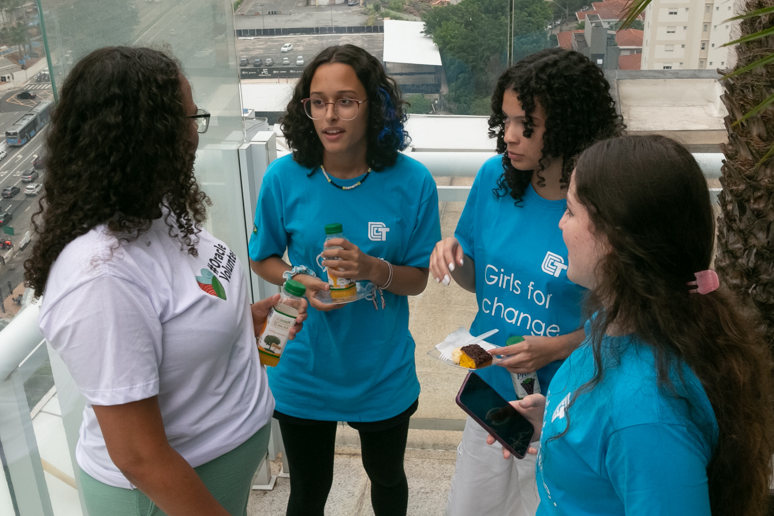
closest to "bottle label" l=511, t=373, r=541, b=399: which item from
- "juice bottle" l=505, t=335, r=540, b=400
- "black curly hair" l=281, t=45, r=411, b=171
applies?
"juice bottle" l=505, t=335, r=540, b=400

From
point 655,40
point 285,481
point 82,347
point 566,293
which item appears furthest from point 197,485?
point 655,40

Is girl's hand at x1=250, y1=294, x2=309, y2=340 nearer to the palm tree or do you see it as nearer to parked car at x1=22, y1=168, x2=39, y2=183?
parked car at x1=22, y1=168, x2=39, y2=183

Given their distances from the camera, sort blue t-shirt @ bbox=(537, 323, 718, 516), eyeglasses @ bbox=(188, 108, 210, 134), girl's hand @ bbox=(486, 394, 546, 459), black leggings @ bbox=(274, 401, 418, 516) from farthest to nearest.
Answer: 1. black leggings @ bbox=(274, 401, 418, 516)
2. girl's hand @ bbox=(486, 394, 546, 459)
3. eyeglasses @ bbox=(188, 108, 210, 134)
4. blue t-shirt @ bbox=(537, 323, 718, 516)

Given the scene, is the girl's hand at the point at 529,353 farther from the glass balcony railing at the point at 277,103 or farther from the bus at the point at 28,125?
the bus at the point at 28,125

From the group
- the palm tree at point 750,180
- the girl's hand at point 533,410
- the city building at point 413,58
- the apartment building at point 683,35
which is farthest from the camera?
the apartment building at point 683,35

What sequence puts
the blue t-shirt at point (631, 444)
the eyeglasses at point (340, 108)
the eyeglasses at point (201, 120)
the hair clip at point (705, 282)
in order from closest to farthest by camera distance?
the blue t-shirt at point (631, 444) → the hair clip at point (705, 282) → the eyeglasses at point (201, 120) → the eyeglasses at point (340, 108)

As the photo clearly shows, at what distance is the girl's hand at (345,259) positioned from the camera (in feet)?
6.47

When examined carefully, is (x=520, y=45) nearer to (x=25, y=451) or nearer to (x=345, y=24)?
(x=345, y=24)

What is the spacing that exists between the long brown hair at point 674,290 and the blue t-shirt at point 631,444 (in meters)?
0.02

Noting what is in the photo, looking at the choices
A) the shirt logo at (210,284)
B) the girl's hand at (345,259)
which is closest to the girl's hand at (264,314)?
the girl's hand at (345,259)

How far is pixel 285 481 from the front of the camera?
3.21m

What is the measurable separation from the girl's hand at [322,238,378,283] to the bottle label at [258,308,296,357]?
0.20 m

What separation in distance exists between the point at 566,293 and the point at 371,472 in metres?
1.02

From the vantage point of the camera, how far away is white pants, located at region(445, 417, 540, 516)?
6.50 feet
